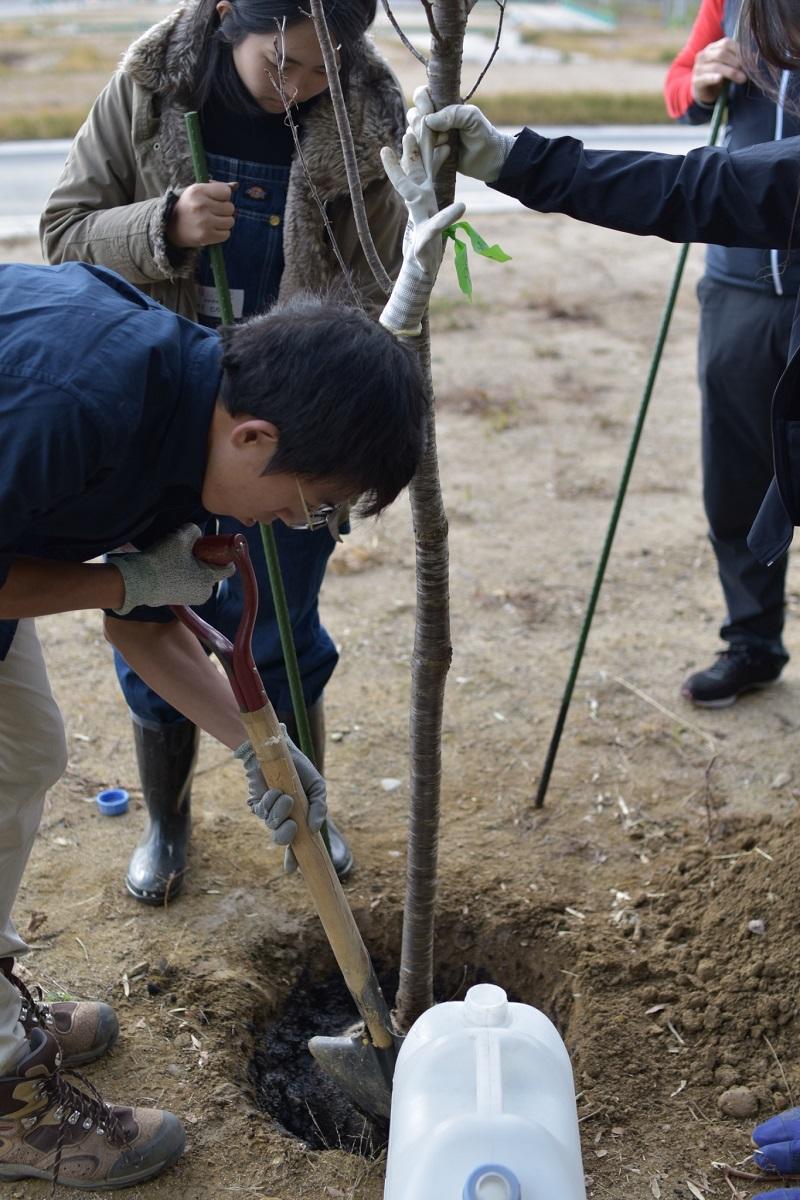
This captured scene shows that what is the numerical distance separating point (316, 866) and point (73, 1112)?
2.06 feet

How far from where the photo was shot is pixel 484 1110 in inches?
62.1

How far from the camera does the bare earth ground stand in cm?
227

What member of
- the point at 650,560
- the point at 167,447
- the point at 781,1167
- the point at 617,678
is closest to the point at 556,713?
the point at 617,678

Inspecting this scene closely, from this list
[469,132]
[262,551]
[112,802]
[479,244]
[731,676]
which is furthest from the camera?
[731,676]

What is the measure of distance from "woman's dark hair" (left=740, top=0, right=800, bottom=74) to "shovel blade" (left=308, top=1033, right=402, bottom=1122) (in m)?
1.90

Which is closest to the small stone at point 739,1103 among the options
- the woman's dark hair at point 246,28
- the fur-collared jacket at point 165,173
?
the fur-collared jacket at point 165,173

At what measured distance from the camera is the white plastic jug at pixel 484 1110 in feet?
5.00

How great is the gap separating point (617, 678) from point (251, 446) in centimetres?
236

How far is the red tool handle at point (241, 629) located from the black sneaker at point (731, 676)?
205 cm

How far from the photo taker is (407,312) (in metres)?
1.80

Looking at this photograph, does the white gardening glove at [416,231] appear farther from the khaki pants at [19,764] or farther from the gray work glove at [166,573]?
the khaki pants at [19,764]

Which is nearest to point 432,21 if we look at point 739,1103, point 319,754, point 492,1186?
point 492,1186

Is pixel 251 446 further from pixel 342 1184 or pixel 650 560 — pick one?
pixel 650 560

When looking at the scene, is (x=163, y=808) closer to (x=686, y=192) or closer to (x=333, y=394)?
(x=333, y=394)
